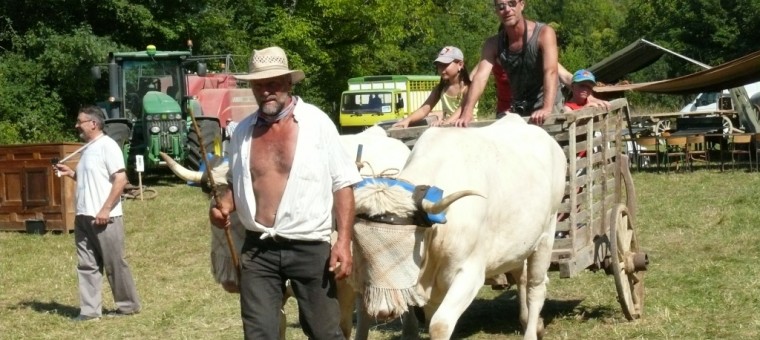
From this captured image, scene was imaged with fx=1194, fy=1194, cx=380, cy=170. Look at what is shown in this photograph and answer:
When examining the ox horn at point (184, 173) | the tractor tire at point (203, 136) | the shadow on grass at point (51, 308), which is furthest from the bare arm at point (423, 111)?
the tractor tire at point (203, 136)

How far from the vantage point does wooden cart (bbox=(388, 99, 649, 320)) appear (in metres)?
8.14

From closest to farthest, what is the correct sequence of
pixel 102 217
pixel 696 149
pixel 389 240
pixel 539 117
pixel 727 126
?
pixel 389 240, pixel 539 117, pixel 102 217, pixel 696 149, pixel 727 126

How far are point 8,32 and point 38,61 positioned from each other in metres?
1.43

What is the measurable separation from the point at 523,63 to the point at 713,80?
579 inches

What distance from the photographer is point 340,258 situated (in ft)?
18.1

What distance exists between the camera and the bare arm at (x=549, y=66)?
321 inches

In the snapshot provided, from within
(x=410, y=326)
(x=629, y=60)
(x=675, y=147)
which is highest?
(x=629, y=60)

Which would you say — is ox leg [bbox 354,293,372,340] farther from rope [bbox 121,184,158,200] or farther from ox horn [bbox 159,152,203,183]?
rope [bbox 121,184,158,200]

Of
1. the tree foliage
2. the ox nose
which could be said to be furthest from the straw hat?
the tree foliage

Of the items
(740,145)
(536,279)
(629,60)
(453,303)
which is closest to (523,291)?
(536,279)

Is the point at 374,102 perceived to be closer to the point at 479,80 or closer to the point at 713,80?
the point at 713,80

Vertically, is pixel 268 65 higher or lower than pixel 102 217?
higher

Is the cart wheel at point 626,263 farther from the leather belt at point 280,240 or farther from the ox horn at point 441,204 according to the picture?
the leather belt at point 280,240

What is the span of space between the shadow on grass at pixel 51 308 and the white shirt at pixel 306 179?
5755 mm
